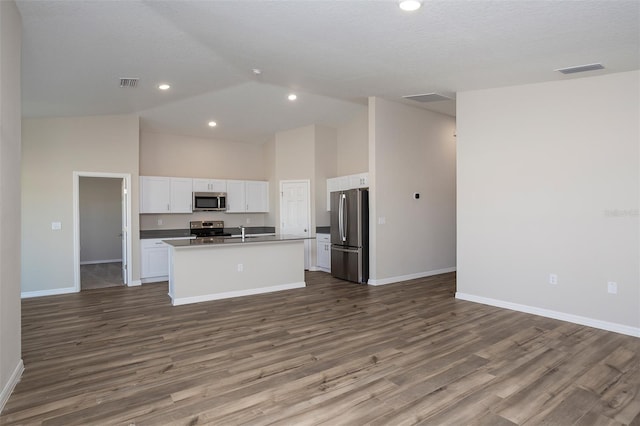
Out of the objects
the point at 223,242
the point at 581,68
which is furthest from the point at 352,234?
the point at 581,68

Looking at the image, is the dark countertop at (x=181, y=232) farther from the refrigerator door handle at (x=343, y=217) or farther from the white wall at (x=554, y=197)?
the white wall at (x=554, y=197)

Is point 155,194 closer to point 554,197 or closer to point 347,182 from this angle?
point 347,182

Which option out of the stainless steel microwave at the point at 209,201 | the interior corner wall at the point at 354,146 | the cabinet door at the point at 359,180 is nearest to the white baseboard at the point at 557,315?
the cabinet door at the point at 359,180

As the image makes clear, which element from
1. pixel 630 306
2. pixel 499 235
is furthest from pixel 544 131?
pixel 630 306

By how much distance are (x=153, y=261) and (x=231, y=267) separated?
2094 mm

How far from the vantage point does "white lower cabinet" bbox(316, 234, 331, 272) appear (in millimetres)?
7642

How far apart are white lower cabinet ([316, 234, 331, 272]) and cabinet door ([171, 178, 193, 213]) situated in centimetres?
274

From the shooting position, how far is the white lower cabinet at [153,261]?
6652mm

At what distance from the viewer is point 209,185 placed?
7668 millimetres

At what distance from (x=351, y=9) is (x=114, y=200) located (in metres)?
8.65

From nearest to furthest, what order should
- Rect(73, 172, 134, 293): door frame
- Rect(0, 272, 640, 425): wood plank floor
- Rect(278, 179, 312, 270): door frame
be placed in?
Rect(0, 272, 640, 425): wood plank floor, Rect(73, 172, 134, 293): door frame, Rect(278, 179, 312, 270): door frame

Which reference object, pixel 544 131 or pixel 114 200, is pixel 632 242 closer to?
pixel 544 131

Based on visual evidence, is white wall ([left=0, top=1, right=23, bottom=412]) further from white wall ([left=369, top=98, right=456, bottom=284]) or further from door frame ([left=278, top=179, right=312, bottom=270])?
door frame ([left=278, top=179, right=312, bottom=270])

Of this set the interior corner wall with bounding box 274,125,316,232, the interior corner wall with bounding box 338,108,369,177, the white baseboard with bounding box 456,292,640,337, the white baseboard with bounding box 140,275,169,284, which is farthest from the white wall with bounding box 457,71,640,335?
the white baseboard with bounding box 140,275,169,284
